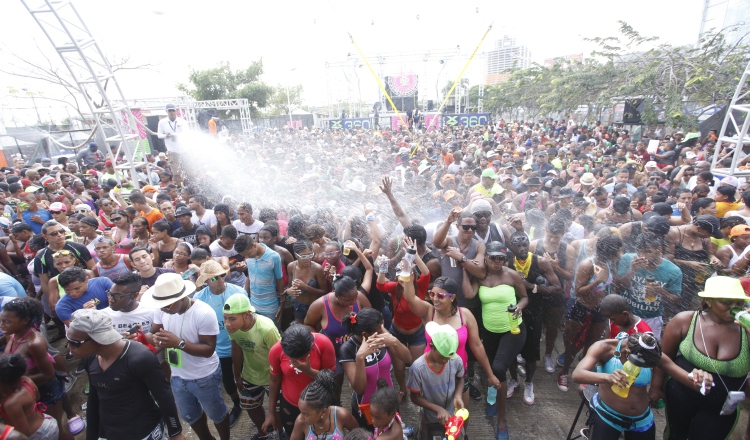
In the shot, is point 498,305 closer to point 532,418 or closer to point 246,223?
point 532,418

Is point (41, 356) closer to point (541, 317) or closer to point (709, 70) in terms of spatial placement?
point (541, 317)

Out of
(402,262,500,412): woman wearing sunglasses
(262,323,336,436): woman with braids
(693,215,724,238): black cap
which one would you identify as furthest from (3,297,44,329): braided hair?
(693,215,724,238): black cap

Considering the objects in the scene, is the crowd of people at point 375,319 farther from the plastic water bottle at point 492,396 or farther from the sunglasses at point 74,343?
the plastic water bottle at point 492,396

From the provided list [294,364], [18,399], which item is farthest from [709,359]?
[18,399]

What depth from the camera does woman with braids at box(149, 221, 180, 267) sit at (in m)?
4.61

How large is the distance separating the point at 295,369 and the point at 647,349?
7.40ft

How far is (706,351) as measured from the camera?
8.36 ft

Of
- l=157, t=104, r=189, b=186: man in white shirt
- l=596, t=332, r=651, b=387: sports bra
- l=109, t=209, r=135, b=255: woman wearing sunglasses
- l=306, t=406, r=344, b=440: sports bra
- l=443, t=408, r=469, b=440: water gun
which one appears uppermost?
l=157, t=104, r=189, b=186: man in white shirt

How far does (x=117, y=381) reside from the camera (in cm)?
249

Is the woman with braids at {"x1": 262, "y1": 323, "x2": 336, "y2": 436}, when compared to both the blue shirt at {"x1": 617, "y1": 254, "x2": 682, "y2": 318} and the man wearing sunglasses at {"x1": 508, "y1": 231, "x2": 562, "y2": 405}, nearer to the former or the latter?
the man wearing sunglasses at {"x1": 508, "y1": 231, "x2": 562, "y2": 405}

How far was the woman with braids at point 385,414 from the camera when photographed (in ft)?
7.70

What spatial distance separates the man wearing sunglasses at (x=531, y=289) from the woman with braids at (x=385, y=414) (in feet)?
6.40

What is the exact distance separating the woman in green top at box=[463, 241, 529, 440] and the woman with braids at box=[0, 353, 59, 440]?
3.42m

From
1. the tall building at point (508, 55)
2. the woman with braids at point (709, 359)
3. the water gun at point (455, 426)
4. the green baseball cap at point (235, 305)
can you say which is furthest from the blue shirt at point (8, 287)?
the tall building at point (508, 55)
